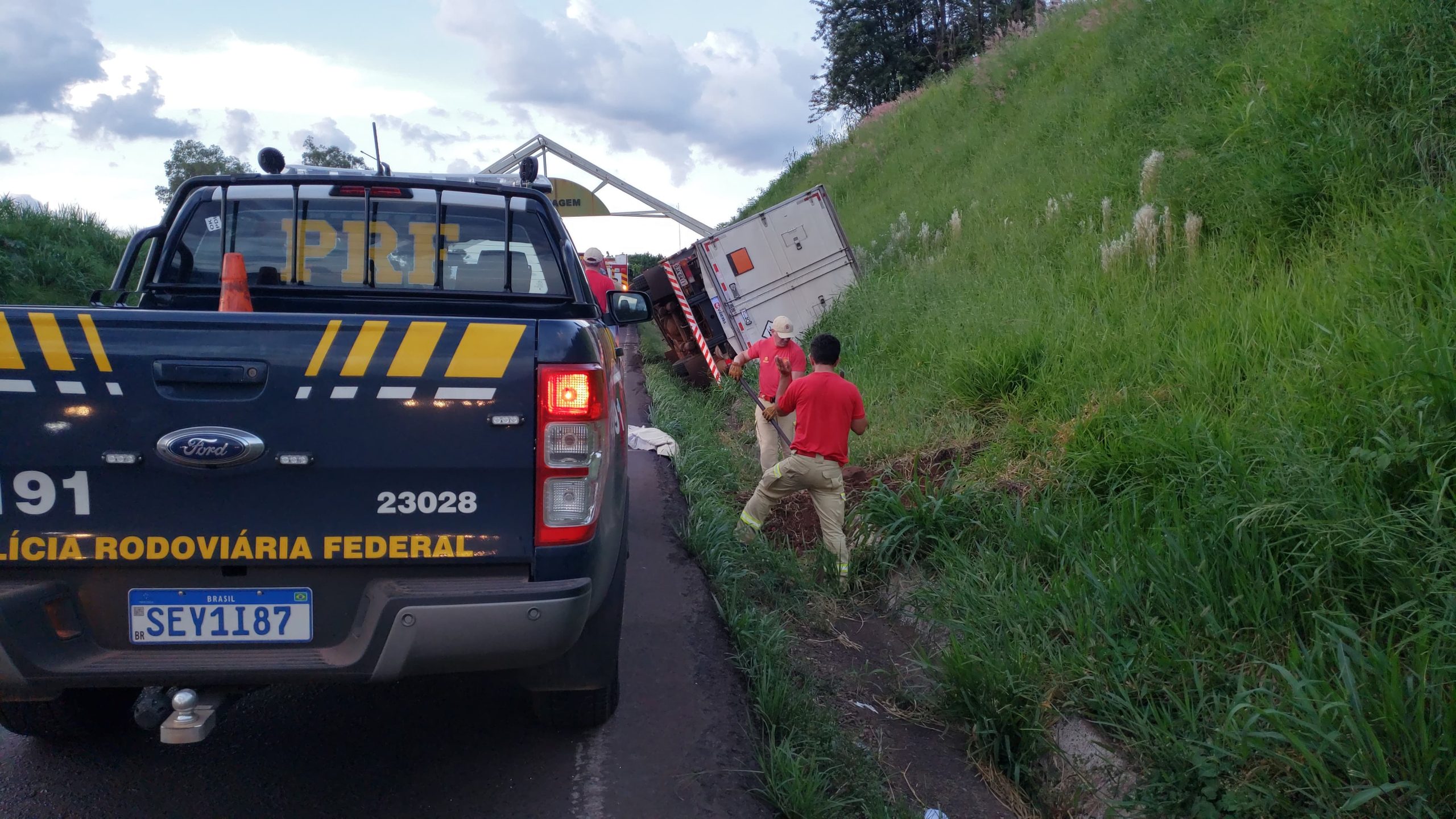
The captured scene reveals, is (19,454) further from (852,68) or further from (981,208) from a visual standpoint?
(852,68)

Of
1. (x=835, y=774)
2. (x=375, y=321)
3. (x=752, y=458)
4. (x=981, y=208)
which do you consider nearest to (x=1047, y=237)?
(x=981, y=208)

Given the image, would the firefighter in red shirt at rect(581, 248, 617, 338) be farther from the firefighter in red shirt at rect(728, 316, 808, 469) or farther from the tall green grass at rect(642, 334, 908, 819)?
the tall green grass at rect(642, 334, 908, 819)

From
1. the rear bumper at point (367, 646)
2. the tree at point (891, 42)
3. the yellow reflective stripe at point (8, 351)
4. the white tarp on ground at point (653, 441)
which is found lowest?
the white tarp on ground at point (653, 441)

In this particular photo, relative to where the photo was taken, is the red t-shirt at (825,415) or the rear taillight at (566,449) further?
the red t-shirt at (825,415)

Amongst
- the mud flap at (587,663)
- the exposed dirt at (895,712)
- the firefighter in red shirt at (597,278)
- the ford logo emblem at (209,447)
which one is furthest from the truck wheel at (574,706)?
the firefighter in red shirt at (597,278)

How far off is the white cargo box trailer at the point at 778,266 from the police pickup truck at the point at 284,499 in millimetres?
9888

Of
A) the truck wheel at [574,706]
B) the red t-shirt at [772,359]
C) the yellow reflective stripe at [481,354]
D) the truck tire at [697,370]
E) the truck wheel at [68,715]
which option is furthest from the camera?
the truck tire at [697,370]

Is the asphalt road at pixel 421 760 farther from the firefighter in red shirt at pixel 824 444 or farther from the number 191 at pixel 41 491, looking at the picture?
the firefighter in red shirt at pixel 824 444

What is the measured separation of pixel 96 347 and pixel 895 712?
331 centimetres

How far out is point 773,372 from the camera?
888cm

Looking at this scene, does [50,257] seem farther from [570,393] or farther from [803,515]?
[570,393]

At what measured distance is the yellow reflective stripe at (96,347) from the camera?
2.72m

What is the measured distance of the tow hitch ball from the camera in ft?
9.08

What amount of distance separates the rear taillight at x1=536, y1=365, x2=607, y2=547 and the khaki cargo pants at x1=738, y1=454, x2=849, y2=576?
10.0 feet
